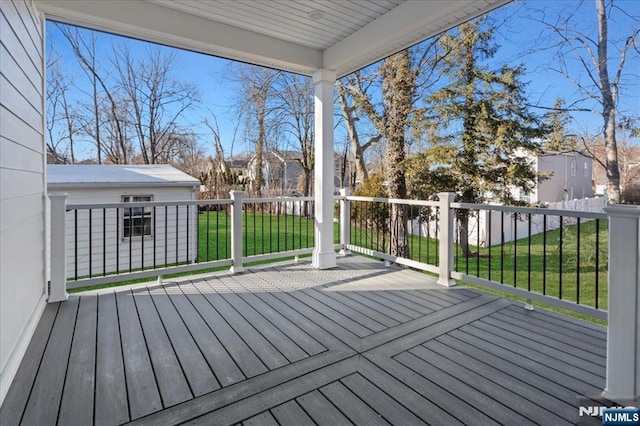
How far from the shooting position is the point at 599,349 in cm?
223

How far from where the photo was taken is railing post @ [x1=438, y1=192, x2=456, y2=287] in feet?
11.6

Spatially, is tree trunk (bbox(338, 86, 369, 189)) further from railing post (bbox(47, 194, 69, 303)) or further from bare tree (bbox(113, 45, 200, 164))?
railing post (bbox(47, 194, 69, 303))

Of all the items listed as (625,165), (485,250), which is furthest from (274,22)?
(485,250)

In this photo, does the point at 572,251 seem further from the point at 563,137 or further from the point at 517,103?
the point at 517,103

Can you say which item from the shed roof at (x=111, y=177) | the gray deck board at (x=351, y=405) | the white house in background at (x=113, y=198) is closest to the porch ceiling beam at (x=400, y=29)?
the gray deck board at (x=351, y=405)

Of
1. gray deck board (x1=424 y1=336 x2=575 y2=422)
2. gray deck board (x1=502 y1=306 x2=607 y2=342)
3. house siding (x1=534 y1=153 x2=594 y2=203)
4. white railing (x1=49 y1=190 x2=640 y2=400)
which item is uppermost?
house siding (x1=534 y1=153 x2=594 y2=203)

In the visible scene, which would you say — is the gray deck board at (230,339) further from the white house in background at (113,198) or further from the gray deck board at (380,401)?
the white house in background at (113,198)

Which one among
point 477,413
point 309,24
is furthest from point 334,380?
point 309,24

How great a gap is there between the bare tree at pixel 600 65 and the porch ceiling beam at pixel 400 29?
2976mm

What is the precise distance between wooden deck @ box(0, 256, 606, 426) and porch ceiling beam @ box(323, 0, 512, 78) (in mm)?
2514

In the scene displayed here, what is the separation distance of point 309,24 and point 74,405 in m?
3.57

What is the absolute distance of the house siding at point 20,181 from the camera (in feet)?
6.23

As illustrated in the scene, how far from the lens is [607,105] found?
4543 millimetres

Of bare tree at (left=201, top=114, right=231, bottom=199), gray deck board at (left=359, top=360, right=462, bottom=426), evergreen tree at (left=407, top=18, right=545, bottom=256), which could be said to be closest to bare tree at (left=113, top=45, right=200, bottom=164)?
bare tree at (left=201, top=114, right=231, bottom=199)
